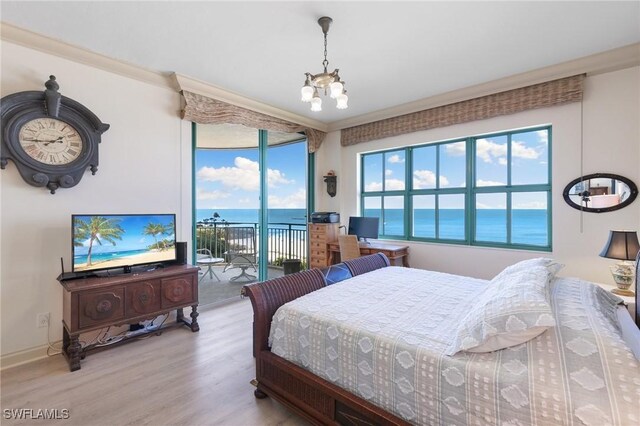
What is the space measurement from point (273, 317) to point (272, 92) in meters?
2.84

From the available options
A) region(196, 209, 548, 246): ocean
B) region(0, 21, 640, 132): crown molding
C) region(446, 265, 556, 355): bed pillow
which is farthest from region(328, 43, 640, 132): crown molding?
region(446, 265, 556, 355): bed pillow

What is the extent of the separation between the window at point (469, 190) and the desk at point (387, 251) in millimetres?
305

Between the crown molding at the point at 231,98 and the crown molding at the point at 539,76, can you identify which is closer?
the crown molding at the point at 539,76

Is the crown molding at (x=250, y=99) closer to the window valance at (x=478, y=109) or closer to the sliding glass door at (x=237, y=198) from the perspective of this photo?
the window valance at (x=478, y=109)

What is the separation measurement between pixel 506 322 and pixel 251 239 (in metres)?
3.83

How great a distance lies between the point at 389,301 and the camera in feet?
6.20

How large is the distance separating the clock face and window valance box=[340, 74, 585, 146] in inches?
141

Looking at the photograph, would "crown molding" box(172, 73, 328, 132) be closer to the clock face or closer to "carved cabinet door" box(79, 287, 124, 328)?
the clock face

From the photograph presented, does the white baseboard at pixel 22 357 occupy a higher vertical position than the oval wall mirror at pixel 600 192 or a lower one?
lower

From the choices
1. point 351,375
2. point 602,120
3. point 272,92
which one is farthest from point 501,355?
point 272,92

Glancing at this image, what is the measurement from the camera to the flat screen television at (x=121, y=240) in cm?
244

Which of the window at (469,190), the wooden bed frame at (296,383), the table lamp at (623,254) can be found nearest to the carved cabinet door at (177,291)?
the wooden bed frame at (296,383)

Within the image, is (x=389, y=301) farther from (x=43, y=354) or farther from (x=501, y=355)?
(x=43, y=354)

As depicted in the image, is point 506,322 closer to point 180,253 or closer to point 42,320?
point 180,253
